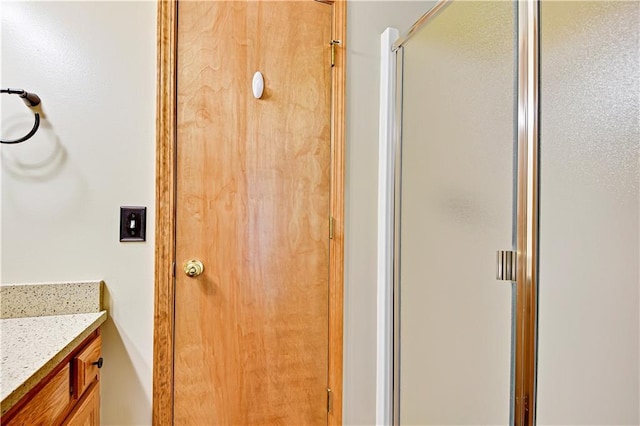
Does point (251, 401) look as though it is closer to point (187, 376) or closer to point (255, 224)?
point (187, 376)

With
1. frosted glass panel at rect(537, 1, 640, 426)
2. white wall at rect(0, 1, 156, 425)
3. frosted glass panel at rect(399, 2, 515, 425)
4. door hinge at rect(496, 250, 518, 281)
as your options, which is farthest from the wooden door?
frosted glass panel at rect(537, 1, 640, 426)

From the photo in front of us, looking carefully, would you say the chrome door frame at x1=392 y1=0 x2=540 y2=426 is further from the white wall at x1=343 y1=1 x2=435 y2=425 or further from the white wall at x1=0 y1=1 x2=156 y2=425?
the white wall at x1=0 y1=1 x2=156 y2=425

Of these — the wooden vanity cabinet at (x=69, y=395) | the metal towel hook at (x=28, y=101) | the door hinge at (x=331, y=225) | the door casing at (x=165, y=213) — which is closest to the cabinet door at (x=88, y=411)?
the wooden vanity cabinet at (x=69, y=395)

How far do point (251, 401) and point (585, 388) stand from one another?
1141mm

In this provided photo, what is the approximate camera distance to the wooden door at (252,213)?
1.22 m

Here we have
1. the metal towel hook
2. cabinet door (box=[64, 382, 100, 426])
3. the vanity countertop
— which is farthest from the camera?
the metal towel hook

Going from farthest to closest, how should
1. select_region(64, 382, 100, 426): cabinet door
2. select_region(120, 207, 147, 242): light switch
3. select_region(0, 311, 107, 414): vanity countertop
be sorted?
select_region(120, 207, 147, 242): light switch, select_region(64, 382, 100, 426): cabinet door, select_region(0, 311, 107, 414): vanity countertop

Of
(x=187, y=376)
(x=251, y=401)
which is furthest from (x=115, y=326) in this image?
(x=251, y=401)

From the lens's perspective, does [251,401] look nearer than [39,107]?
No

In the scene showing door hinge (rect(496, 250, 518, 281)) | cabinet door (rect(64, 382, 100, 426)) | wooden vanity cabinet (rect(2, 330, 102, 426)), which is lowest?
cabinet door (rect(64, 382, 100, 426))

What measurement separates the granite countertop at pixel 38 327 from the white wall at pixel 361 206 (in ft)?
3.07

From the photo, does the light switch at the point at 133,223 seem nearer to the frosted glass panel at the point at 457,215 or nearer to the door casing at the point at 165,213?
the door casing at the point at 165,213

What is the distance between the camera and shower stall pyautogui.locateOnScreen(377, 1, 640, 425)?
35.9 inches

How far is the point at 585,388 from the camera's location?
3.28ft
